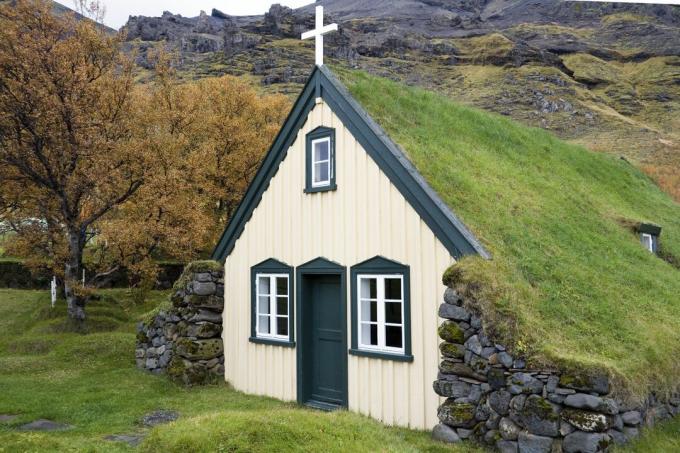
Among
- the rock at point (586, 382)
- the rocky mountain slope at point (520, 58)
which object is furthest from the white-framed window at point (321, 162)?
the rocky mountain slope at point (520, 58)

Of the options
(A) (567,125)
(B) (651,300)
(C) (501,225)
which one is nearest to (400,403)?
(C) (501,225)

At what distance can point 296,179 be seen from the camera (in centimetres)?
1200

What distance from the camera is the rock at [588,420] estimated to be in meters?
7.22

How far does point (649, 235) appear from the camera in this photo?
49.9ft

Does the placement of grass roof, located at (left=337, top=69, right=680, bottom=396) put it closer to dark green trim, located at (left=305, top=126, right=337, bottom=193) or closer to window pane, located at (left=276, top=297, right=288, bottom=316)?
dark green trim, located at (left=305, top=126, right=337, bottom=193)

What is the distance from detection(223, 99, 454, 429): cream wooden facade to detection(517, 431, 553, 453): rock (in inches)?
65.4

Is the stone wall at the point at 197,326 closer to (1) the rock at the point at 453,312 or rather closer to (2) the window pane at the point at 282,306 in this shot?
(2) the window pane at the point at 282,306

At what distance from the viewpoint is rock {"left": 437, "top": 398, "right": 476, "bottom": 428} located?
8375mm

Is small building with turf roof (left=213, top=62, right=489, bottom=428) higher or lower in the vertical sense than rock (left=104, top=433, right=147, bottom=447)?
higher

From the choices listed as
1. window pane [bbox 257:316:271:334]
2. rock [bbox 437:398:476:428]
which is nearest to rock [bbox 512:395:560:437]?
rock [bbox 437:398:476:428]

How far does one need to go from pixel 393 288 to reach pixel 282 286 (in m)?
3.04

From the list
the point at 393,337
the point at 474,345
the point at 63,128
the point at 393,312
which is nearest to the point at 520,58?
the point at 63,128

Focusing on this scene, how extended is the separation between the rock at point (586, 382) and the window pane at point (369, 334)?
3581mm

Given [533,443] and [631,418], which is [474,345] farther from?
[631,418]
